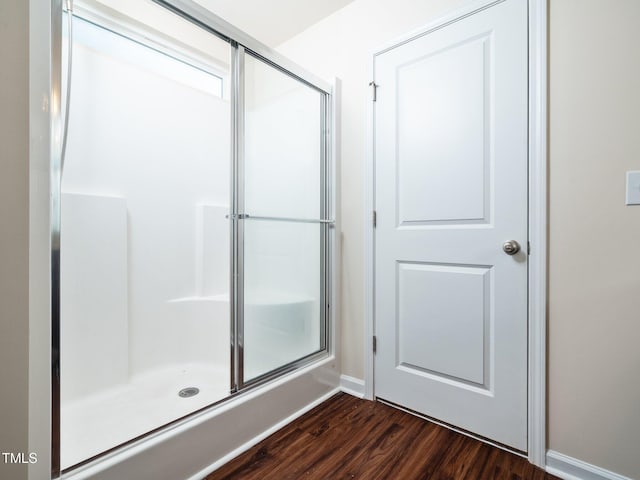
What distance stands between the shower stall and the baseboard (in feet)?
0.67

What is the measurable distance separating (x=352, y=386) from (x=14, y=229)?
174 centimetres

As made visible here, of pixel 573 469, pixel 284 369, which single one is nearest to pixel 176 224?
pixel 284 369

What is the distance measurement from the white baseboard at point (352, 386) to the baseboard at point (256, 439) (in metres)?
0.10

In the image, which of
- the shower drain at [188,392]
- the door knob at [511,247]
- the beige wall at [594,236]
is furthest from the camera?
the shower drain at [188,392]

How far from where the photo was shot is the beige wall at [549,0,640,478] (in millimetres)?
1084

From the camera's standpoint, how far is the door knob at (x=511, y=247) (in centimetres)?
132

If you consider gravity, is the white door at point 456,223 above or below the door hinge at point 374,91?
below

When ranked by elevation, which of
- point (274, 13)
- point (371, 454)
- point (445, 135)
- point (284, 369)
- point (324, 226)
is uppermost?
point (274, 13)

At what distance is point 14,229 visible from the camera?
29.3 inches

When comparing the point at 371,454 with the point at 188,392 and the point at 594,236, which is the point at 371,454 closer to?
the point at 188,392

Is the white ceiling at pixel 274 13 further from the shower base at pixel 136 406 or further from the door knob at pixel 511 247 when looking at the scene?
the shower base at pixel 136 406

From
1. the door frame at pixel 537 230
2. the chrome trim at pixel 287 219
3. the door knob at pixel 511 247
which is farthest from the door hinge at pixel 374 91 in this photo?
the door knob at pixel 511 247

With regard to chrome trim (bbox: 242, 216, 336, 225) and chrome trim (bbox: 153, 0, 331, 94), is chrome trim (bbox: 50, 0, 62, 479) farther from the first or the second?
chrome trim (bbox: 242, 216, 336, 225)

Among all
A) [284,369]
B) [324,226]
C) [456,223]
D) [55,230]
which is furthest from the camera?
[324,226]
